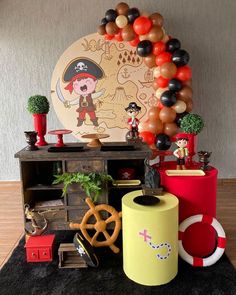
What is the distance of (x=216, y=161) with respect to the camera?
3.79 m

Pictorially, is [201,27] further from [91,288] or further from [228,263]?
[91,288]

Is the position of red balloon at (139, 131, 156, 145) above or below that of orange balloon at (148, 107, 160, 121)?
below

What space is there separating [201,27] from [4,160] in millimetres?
3055

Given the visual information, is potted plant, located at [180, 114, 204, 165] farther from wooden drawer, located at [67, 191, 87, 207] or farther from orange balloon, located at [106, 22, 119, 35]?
orange balloon, located at [106, 22, 119, 35]

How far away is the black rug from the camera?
5.74 ft

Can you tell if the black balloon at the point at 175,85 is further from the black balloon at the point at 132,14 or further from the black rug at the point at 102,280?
the black rug at the point at 102,280

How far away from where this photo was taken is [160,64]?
9.89 feet

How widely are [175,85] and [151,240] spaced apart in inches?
69.8

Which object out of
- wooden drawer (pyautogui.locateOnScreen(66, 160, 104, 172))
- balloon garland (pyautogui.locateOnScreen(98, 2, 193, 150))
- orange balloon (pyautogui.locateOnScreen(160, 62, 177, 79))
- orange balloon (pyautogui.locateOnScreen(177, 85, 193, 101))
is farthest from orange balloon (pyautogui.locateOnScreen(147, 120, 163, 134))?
wooden drawer (pyautogui.locateOnScreen(66, 160, 104, 172))

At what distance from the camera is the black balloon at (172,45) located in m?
2.99

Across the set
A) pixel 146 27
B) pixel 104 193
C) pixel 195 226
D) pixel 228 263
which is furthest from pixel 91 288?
pixel 146 27

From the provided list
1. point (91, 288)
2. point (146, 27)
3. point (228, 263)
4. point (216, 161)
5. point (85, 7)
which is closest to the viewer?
point (91, 288)

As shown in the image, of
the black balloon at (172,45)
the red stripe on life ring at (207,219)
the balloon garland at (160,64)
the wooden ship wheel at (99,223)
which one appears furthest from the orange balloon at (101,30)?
the red stripe on life ring at (207,219)

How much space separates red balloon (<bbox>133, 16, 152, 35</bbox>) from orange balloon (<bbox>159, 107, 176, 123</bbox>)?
82cm
